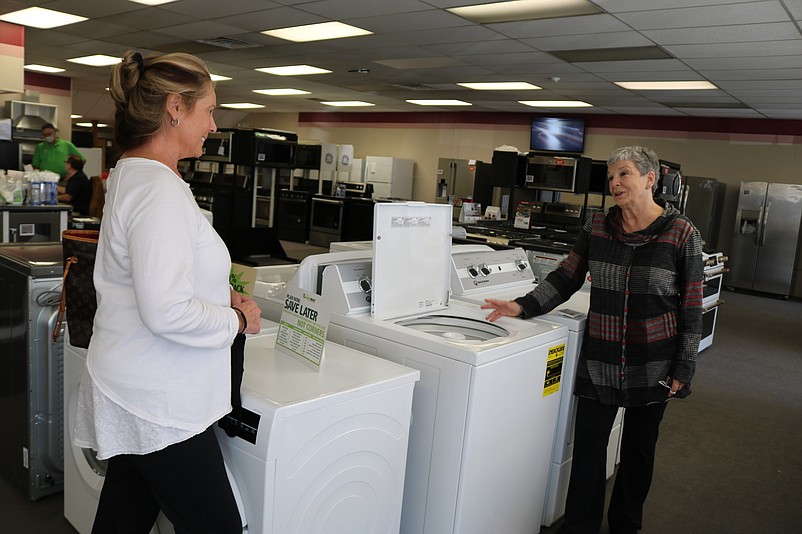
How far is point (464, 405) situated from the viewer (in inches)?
82.6

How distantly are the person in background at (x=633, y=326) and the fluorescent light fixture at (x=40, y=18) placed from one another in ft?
21.0

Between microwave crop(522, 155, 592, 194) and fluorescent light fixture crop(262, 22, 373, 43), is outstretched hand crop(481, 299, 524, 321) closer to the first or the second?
fluorescent light fixture crop(262, 22, 373, 43)

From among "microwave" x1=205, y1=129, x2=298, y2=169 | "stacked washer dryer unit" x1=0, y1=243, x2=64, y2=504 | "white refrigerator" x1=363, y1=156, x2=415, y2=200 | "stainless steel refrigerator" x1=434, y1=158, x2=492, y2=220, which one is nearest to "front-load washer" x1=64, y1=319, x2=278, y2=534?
"stacked washer dryer unit" x1=0, y1=243, x2=64, y2=504

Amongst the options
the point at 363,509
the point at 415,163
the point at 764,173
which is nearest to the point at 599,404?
the point at 363,509

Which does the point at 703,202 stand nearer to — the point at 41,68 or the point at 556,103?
the point at 556,103

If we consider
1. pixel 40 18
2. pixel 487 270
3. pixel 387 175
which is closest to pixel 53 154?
pixel 40 18

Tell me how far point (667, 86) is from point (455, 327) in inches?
251

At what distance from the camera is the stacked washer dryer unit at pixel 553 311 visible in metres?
2.63

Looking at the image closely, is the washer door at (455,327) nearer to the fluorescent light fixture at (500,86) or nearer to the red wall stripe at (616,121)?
the fluorescent light fixture at (500,86)

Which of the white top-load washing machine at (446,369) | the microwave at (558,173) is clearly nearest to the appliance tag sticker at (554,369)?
the white top-load washing machine at (446,369)

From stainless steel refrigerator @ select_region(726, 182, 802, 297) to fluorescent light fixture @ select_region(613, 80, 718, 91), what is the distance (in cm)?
306

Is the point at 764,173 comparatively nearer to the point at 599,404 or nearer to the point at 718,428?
the point at 718,428

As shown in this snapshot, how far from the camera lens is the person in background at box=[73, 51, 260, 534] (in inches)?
52.1

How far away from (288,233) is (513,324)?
10.7 metres
